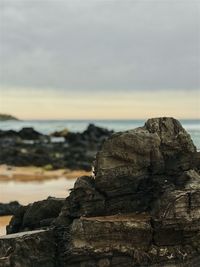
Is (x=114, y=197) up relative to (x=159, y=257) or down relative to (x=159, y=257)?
up

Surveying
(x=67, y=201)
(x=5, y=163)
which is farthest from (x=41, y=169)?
(x=67, y=201)

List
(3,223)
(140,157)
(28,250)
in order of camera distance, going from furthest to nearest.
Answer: (3,223) < (140,157) < (28,250)

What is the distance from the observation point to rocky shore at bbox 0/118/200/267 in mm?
10844

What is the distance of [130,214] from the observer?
38.2ft

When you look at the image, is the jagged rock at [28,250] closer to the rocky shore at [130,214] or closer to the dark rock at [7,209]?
the rocky shore at [130,214]

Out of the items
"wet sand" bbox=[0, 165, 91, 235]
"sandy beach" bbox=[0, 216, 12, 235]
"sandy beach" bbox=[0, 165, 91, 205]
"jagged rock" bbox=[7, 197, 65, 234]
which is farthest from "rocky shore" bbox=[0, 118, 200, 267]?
"sandy beach" bbox=[0, 165, 91, 205]

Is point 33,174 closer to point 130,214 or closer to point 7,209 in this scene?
point 7,209

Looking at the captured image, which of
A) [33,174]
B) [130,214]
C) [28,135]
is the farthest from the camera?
[28,135]

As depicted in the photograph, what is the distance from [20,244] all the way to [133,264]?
2.39m

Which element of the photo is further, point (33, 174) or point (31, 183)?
point (33, 174)

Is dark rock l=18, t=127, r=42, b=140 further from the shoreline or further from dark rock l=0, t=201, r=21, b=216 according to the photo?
dark rock l=0, t=201, r=21, b=216

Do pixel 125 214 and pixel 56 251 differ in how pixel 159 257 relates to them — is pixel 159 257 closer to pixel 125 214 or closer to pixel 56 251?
pixel 125 214

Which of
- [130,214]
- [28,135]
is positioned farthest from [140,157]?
[28,135]

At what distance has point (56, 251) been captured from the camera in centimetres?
1131
